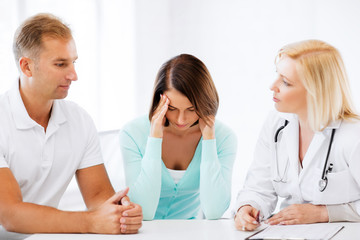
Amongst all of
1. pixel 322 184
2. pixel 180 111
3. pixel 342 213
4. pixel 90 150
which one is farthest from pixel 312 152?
pixel 90 150

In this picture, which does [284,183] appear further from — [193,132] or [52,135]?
[52,135]

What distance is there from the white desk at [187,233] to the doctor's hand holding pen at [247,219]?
0.02 metres

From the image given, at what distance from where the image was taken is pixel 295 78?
5.90ft

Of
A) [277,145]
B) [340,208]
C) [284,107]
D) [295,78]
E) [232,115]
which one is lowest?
[232,115]

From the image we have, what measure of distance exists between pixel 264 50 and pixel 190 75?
259cm

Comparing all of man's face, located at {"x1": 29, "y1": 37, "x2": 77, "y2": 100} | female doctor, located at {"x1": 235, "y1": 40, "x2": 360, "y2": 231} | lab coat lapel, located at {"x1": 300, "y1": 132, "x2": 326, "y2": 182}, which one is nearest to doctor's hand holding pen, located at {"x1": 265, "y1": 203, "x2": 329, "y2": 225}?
female doctor, located at {"x1": 235, "y1": 40, "x2": 360, "y2": 231}

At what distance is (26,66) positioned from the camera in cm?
192

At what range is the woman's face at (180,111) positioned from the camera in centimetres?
202

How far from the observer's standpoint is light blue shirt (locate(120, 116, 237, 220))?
80.7 inches

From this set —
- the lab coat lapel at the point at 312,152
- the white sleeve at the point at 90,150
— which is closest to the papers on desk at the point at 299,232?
the lab coat lapel at the point at 312,152

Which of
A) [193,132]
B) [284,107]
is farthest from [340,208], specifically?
[193,132]

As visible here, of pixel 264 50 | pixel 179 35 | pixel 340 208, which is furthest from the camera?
pixel 179 35

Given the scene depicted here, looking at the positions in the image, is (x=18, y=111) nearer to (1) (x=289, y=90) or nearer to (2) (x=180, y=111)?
(2) (x=180, y=111)

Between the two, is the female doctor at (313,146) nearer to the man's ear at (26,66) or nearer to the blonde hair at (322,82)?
the blonde hair at (322,82)
